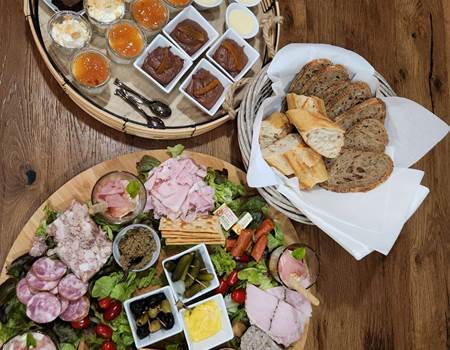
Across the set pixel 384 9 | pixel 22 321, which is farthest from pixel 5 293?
pixel 384 9

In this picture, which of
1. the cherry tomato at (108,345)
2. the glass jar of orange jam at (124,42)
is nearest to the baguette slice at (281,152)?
the glass jar of orange jam at (124,42)

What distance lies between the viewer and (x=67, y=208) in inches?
80.2

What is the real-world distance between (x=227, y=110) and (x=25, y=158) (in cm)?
77

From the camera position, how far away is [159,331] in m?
1.99

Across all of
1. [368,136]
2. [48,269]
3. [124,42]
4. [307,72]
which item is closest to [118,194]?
[48,269]

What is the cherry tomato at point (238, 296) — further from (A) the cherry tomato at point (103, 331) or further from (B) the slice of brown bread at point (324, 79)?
(B) the slice of brown bread at point (324, 79)

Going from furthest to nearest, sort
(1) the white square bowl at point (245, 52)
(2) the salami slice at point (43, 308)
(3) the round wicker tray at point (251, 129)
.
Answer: (1) the white square bowl at point (245, 52) < (3) the round wicker tray at point (251, 129) < (2) the salami slice at point (43, 308)

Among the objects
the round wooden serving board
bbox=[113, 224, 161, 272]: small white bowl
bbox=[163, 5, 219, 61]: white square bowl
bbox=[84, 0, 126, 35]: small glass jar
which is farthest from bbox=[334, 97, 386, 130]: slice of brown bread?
bbox=[84, 0, 126, 35]: small glass jar

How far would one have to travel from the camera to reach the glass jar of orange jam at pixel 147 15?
85.6 inches

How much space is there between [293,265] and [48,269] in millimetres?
832

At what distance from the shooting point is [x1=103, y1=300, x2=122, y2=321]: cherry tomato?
2.01m

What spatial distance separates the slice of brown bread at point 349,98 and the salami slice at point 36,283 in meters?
1.13

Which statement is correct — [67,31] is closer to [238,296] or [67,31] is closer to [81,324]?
[81,324]

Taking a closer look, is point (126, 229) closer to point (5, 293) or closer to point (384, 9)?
point (5, 293)
